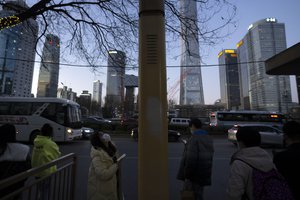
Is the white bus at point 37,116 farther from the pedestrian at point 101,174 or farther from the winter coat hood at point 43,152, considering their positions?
the pedestrian at point 101,174

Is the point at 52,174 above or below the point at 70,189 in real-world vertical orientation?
above

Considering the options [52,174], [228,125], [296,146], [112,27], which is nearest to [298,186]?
[296,146]

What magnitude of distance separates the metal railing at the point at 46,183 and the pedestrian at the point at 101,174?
37 centimetres

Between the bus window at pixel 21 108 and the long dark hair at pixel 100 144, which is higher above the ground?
the bus window at pixel 21 108

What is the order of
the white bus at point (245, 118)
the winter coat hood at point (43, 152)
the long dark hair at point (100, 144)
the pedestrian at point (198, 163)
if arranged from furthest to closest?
the white bus at point (245, 118)
the winter coat hood at point (43, 152)
the pedestrian at point (198, 163)
the long dark hair at point (100, 144)

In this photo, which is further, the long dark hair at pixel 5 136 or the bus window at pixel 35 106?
the bus window at pixel 35 106

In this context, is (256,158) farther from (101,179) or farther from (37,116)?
(37,116)

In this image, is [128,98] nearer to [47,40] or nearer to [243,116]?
[243,116]

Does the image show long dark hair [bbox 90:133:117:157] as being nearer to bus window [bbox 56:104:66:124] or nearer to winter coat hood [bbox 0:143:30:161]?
winter coat hood [bbox 0:143:30:161]

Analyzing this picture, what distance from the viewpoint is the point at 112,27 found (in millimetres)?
8109

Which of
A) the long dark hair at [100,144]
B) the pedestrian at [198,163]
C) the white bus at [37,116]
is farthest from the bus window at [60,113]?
the pedestrian at [198,163]

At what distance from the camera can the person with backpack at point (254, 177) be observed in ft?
6.49

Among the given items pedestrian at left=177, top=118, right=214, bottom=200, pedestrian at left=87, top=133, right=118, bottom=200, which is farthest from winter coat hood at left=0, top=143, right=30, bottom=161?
pedestrian at left=177, top=118, right=214, bottom=200

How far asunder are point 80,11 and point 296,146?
8.20m
